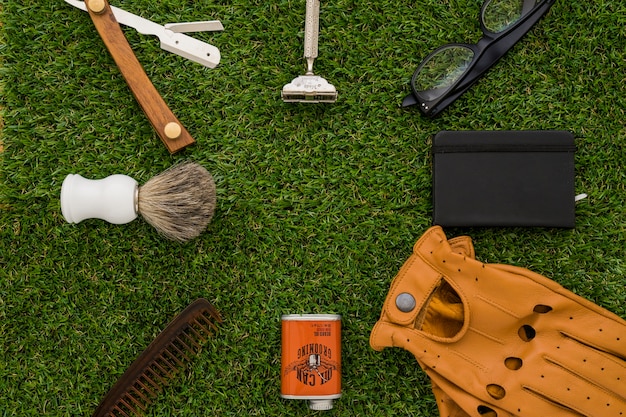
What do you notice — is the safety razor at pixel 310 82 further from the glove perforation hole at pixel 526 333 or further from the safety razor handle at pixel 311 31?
the glove perforation hole at pixel 526 333

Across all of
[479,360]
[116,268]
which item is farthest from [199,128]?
[479,360]

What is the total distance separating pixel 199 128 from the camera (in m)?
1.59

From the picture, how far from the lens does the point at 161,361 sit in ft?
5.07

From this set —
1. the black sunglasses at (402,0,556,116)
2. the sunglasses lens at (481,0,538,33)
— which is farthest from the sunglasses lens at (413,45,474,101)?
the sunglasses lens at (481,0,538,33)

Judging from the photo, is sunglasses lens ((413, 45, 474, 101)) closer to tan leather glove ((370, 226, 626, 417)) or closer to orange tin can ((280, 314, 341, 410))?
tan leather glove ((370, 226, 626, 417))

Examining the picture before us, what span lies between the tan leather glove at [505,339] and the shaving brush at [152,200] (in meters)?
0.58

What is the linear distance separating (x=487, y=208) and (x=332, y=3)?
74 centimetres

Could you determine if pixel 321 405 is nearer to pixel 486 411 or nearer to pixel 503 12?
pixel 486 411

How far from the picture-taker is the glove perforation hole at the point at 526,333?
1.47 m

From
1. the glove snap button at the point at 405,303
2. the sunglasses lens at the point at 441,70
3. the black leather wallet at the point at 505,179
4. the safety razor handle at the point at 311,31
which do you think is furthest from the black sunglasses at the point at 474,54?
the glove snap button at the point at 405,303

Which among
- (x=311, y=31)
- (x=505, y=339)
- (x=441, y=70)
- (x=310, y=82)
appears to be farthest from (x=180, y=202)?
(x=505, y=339)

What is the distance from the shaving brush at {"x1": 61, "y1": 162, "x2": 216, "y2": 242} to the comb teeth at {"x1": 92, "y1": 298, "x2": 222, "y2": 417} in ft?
0.76

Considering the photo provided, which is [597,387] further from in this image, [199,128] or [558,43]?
[199,128]

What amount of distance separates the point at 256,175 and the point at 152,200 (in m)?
0.30
